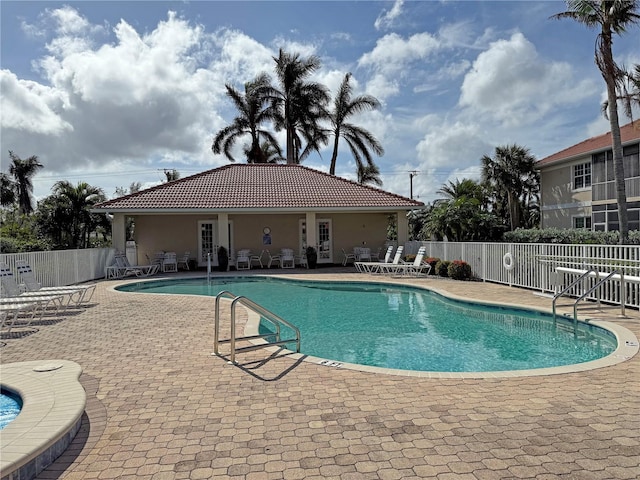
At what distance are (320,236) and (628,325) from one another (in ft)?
55.1

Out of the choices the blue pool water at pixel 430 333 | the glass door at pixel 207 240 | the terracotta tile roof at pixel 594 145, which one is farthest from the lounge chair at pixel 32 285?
the terracotta tile roof at pixel 594 145

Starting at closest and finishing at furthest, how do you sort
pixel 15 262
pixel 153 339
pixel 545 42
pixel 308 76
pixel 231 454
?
pixel 231 454 < pixel 153 339 < pixel 15 262 < pixel 545 42 < pixel 308 76

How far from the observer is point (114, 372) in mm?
5453

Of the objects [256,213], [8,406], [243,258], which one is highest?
[256,213]

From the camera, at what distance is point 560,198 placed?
27.4m

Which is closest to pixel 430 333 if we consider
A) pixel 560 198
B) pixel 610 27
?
pixel 610 27

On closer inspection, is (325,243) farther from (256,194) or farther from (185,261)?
(185,261)

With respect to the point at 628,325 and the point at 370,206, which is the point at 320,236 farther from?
the point at 628,325

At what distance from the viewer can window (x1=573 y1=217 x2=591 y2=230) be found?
25.7 metres

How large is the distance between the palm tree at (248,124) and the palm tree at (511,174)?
17.1 m

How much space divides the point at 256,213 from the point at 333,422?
18.1 meters

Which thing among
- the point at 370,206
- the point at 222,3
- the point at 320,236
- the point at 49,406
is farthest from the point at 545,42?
the point at 49,406

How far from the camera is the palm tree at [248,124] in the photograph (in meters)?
32.3

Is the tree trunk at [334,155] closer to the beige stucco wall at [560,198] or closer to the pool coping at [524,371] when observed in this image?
the beige stucco wall at [560,198]
